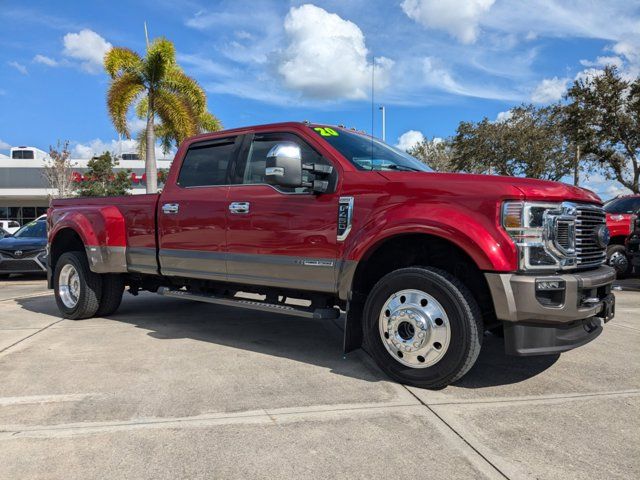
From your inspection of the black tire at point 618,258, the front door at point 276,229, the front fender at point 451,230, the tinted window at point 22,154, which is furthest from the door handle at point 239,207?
the tinted window at point 22,154

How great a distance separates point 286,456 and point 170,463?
60cm

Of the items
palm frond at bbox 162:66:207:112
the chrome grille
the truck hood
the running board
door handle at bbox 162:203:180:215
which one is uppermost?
palm frond at bbox 162:66:207:112

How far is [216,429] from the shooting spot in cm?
318

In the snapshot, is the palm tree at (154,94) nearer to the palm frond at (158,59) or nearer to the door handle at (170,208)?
the palm frond at (158,59)

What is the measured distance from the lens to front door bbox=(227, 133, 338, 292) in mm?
4320

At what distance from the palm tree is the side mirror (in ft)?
51.8

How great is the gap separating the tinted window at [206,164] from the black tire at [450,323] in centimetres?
212

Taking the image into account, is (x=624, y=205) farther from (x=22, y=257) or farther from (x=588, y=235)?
(x=22, y=257)

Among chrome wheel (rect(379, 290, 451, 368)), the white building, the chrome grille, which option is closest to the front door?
chrome wheel (rect(379, 290, 451, 368))

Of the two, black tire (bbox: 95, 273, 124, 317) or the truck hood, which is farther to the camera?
black tire (bbox: 95, 273, 124, 317)

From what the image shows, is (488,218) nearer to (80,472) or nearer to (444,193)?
(444,193)

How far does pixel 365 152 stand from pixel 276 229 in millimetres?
1045

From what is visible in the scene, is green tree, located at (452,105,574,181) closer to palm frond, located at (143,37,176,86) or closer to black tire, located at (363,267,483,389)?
palm frond, located at (143,37,176,86)

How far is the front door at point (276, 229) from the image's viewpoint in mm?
4320
